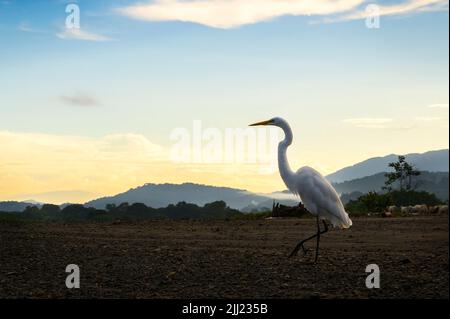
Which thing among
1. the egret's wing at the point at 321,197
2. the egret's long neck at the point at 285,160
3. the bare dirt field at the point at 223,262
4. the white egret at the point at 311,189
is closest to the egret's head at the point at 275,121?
the white egret at the point at 311,189

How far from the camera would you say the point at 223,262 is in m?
13.5

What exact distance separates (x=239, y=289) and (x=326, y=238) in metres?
7.46

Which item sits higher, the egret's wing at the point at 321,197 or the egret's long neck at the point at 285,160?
the egret's long neck at the point at 285,160

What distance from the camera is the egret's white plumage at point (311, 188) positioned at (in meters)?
14.9

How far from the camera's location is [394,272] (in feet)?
39.4

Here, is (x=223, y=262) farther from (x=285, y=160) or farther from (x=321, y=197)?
(x=285, y=160)

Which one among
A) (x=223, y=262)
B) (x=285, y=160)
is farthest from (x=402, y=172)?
(x=223, y=262)

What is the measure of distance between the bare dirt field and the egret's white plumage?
899mm

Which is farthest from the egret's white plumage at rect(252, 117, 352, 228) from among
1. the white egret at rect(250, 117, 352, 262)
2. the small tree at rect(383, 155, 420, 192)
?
the small tree at rect(383, 155, 420, 192)

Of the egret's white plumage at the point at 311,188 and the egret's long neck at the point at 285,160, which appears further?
the egret's long neck at the point at 285,160

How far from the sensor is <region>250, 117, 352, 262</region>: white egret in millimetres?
14914

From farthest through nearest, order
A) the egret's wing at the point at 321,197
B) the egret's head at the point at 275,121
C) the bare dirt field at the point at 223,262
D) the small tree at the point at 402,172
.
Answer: the small tree at the point at 402,172 → the egret's head at the point at 275,121 → the egret's wing at the point at 321,197 → the bare dirt field at the point at 223,262

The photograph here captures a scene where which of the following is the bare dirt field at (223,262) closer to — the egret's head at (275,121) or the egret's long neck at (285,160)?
the egret's long neck at (285,160)
